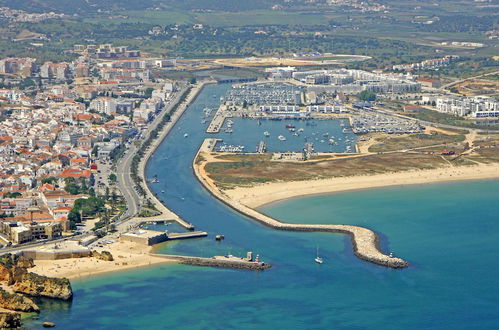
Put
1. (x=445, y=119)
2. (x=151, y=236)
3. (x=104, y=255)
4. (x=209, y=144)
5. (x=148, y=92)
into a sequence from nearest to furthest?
(x=104, y=255) → (x=151, y=236) → (x=209, y=144) → (x=445, y=119) → (x=148, y=92)

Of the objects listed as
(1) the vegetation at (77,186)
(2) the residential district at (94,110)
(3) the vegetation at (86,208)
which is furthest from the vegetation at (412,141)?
(3) the vegetation at (86,208)

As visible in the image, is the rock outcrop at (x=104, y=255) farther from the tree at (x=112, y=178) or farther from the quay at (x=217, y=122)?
the quay at (x=217, y=122)

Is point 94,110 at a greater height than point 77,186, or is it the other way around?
point 94,110

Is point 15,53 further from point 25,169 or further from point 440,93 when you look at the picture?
point 25,169

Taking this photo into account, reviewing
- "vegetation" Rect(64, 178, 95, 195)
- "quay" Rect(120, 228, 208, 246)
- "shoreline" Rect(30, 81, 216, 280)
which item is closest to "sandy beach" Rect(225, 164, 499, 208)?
"quay" Rect(120, 228, 208, 246)

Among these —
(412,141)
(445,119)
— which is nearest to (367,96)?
(445,119)

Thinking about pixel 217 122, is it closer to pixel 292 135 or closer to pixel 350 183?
pixel 292 135
